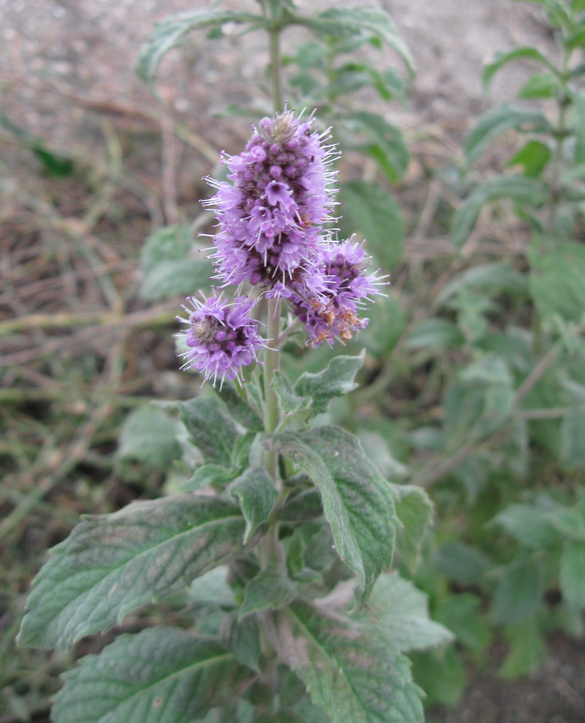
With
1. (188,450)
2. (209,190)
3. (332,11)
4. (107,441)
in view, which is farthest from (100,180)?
(188,450)

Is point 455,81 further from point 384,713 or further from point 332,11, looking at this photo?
point 384,713

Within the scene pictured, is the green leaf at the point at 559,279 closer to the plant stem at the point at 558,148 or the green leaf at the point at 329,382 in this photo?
the plant stem at the point at 558,148

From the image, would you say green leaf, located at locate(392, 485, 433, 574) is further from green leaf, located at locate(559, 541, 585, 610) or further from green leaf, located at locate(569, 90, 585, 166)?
green leaf, located at locate(569, 90, 585, 166)

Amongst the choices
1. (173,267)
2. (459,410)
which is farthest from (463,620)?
(173,267)

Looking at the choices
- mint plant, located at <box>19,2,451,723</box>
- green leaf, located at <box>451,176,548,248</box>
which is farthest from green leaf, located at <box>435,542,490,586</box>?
green leaf, located at <box>451,176,548,248</box>

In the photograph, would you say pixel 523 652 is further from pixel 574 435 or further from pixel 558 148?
pixel 558 148
